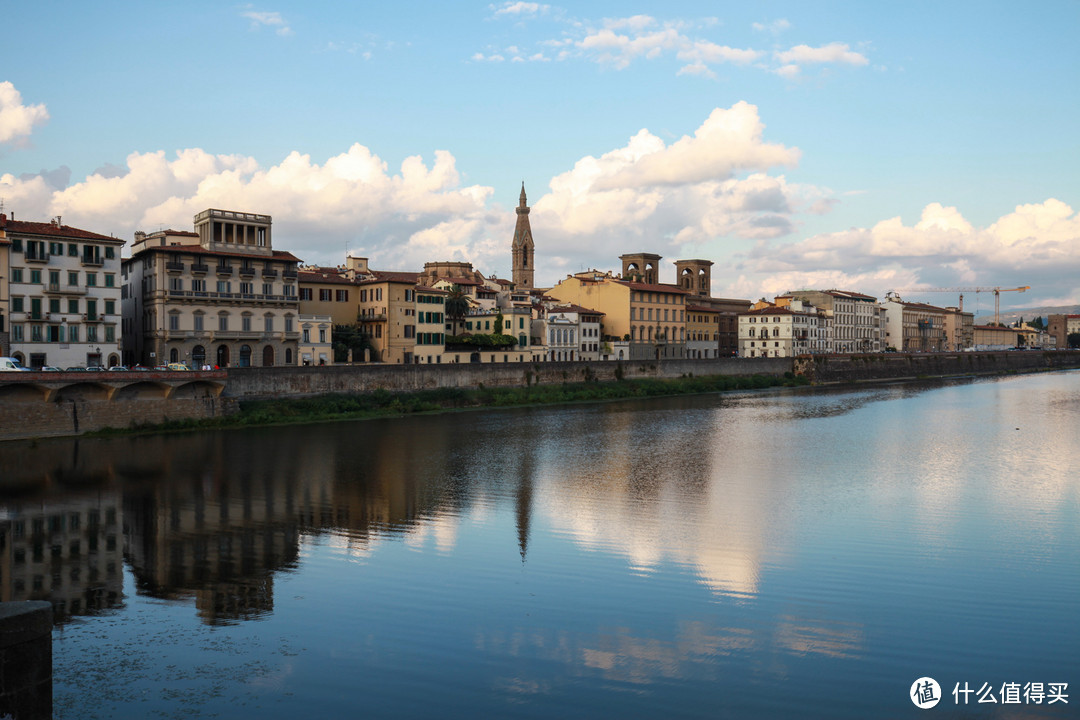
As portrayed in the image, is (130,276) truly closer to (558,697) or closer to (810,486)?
(810,486)

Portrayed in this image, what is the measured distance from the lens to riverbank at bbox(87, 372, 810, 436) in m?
47.2

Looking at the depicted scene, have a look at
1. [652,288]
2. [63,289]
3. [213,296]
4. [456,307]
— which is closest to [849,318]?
[652,288]

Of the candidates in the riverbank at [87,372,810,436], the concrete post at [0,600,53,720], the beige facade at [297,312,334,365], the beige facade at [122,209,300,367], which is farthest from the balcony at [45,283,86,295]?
the concrete post at [0,600,53,720]

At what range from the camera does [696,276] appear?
128 meters

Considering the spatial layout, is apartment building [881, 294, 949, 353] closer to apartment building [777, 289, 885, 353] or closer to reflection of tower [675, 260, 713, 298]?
apartment building [777, 289, 885, 353]

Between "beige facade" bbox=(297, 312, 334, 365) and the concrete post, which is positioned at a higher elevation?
"beige facade" bbox=(297, 312, 334, 365)

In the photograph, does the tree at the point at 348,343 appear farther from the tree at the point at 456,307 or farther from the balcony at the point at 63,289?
the balcony at the point at 63,289

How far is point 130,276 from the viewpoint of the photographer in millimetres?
60812

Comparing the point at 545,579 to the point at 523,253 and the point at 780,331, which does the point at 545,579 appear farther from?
the point at 523,253

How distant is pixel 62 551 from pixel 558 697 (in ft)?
51.1

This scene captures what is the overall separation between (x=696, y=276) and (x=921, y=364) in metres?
34.6

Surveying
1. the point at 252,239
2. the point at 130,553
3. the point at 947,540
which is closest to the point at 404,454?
Result: the point at 130,553

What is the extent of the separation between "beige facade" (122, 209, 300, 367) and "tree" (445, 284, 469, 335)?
18879 mm

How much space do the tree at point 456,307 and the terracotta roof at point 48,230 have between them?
104 ft
